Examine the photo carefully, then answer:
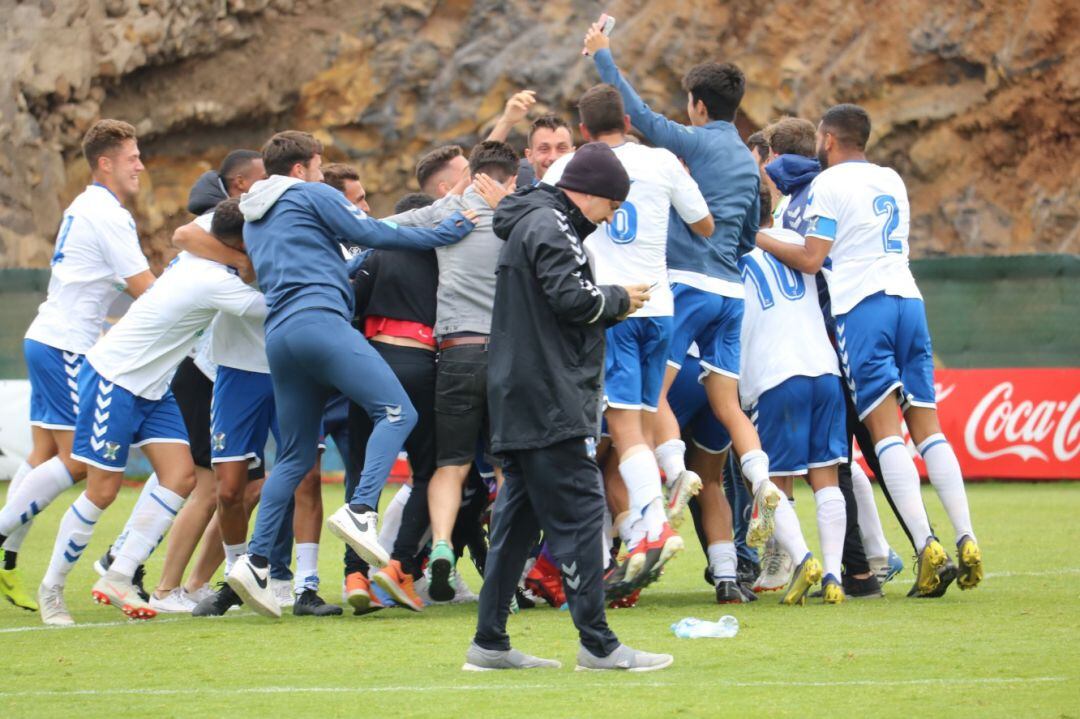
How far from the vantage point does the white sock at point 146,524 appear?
831 centimetres

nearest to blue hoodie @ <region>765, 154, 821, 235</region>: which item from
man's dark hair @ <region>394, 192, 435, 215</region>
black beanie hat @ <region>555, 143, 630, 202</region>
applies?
man's dark hair @ <region>394, 192, 435, 215</region>

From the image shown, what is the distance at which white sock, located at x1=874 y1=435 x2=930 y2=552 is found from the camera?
27.2 ft

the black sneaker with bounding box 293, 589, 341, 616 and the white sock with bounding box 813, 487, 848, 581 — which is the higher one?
the white sock with bounding box 813, 487, 848, 581

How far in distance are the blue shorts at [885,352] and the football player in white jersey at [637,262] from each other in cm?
101

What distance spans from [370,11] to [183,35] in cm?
303

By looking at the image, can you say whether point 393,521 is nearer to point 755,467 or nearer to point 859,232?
point 755,467

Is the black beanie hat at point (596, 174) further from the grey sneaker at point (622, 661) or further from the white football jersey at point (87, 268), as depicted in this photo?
the white football jersey at point (87, 268)

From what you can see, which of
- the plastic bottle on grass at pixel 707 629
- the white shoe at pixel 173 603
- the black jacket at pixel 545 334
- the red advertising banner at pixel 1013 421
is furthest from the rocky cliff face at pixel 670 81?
the black jacket at pixel 545 334

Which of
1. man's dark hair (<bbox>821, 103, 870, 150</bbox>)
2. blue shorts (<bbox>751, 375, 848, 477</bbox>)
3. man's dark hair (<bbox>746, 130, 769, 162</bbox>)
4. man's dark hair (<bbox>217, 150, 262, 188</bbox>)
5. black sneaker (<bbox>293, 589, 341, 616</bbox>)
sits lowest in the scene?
black sneaker (<bbox>293, 589, 341, 616</bbox>)

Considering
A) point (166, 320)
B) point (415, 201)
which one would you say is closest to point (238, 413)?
point (166, 320)

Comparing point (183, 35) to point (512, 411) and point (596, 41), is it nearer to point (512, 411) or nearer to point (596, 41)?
point (596, 41)

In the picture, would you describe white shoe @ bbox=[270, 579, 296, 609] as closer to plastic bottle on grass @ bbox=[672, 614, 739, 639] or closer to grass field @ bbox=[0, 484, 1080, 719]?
grass field @ bbox=[0, 484, 1080, 719]

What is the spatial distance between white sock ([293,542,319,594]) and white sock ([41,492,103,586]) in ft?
3.45

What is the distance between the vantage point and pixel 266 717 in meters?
5.33
